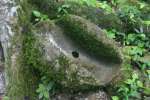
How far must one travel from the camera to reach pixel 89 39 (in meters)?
4.47

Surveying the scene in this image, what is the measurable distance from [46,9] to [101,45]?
4.02 ft

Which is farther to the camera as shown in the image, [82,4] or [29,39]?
[82,4]

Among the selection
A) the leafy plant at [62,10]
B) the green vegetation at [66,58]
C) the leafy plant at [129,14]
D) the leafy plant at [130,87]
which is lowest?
the leafy plant at [130,87]

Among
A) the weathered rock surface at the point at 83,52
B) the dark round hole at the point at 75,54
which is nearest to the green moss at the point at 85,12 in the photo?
the weathered rock surface at the point at 83,52

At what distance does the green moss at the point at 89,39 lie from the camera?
4.45 m

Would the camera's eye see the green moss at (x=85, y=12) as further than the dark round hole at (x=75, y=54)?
Yes

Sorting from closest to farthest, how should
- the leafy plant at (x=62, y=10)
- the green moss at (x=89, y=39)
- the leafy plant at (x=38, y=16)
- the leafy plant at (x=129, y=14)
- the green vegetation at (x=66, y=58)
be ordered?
the green vegetation at (x=66, y=58) < the green moss at (x=89, y=39) < the leafy plant at (x=38, y=16) < the leafy plant at (x=62, y=10) < the leafy plant at (x=129, y=14)

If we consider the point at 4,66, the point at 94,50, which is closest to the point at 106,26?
the point at 94,50

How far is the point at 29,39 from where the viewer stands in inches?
174

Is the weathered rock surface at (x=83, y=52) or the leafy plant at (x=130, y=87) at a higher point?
the weathered rock surface at (x=83, y=52)

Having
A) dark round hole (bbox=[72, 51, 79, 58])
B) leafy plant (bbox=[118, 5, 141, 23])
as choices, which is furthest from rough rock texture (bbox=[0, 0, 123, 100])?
leafy plant (bbox=[118, 5, 141, 23])

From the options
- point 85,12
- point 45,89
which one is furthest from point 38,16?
point 45,89

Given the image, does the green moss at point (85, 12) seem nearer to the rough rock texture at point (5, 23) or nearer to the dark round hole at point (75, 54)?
the rough rock texture at point (5, 23)

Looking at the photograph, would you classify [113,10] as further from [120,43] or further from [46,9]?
[46,9]
